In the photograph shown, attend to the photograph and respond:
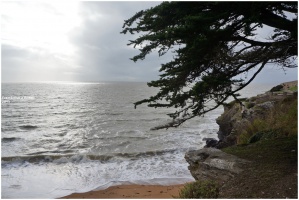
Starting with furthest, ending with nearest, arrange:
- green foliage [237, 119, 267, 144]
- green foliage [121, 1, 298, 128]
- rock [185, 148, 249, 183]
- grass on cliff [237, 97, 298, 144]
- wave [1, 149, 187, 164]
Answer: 1. wave [1, 149, 187, 164]
2. green foliage [237, 119, 267, 144]
3. grass on cliff [237, 97, 298, 144]
4. rock [185, 148, 249, 183]
5. green foliage [121, 1, 298, 128]

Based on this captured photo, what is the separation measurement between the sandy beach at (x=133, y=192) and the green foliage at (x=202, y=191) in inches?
194

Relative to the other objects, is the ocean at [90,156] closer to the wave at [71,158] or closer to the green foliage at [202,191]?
the wave at [71,158]

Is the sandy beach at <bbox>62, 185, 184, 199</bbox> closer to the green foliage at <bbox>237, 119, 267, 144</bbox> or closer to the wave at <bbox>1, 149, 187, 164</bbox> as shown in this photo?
the green foliage at <bbox>237, 119, 267, 144</bbox>

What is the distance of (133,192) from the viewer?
12.5 meters

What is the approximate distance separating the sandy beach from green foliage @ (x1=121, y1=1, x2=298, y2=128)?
6.66 metres

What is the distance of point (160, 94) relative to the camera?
666 cm

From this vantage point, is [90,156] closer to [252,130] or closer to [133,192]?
[133,192]

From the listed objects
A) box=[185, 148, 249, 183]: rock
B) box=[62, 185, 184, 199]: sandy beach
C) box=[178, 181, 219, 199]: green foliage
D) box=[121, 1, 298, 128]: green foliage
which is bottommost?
box=[62, 185, 184, 199]: sandy beach

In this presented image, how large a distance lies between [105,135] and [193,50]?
21.2m

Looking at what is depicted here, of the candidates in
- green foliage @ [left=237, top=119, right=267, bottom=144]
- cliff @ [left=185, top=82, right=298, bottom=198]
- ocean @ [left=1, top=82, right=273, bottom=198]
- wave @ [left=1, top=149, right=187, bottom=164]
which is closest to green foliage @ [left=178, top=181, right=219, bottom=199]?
cliff @ [left=185, top=82, right=298, bottom=198]

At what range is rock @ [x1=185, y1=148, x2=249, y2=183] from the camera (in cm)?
727

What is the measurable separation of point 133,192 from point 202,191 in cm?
662

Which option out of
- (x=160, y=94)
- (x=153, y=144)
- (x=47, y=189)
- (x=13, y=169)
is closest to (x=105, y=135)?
(x=153, y=144)

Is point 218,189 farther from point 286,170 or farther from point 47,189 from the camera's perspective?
point 47,189
